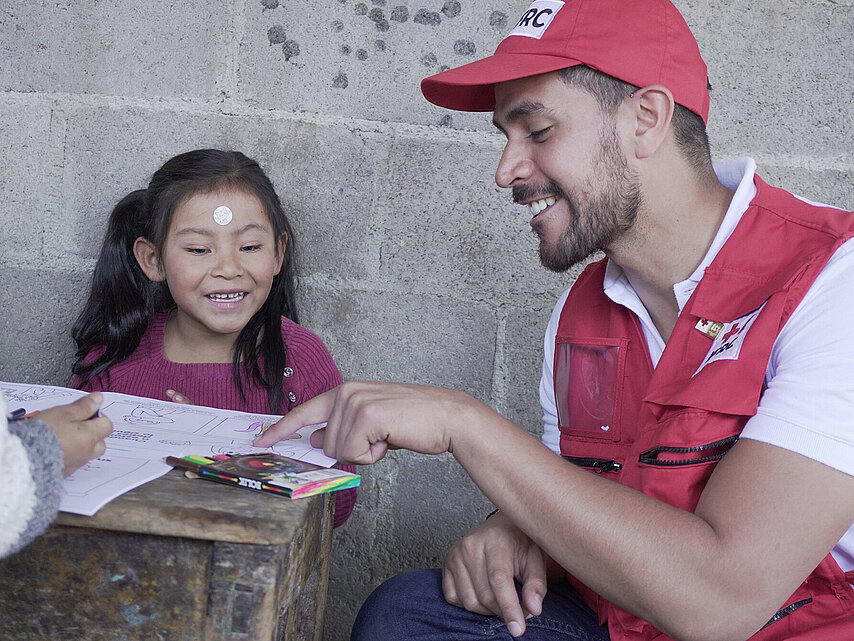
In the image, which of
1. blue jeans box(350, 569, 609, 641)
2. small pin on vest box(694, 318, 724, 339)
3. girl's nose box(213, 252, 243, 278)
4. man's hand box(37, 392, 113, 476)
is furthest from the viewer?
girl's nose box(213, 252, 243, 278)

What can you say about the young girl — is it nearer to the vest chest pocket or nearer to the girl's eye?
the vest chest pocket

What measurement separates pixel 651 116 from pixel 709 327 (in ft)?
1.28

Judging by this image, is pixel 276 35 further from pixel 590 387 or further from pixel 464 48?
pixel 590 387

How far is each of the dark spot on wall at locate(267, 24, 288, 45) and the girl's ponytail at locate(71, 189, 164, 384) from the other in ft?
1.60

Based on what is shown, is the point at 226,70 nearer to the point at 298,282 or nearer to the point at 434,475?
the point at 298,282

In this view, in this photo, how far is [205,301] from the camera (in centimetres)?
183

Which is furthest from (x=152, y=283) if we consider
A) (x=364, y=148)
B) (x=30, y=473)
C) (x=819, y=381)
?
(x=819, y=381)

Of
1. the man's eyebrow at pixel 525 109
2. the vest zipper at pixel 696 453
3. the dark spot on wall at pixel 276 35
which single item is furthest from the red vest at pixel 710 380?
the dark spot on wall at pixel 276 35

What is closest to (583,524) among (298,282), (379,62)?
(298,282)

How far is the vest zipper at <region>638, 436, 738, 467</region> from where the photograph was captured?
3.66 feet

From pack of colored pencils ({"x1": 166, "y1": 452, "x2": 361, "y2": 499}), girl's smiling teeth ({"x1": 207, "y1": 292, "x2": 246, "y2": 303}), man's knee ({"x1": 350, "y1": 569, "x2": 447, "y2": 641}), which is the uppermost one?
girl's smiling teeth ({"x1": 207, "y1": 292, "x2": 246, "y2": 303})

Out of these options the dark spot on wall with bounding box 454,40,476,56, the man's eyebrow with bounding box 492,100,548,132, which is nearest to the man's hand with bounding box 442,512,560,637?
the man's eyebrow with bounding box 492,100,548,132

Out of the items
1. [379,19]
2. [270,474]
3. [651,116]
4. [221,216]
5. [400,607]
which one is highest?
[379,19]

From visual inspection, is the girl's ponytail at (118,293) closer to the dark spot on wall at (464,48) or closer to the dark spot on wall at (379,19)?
the dark spot on wall at (379,19)
